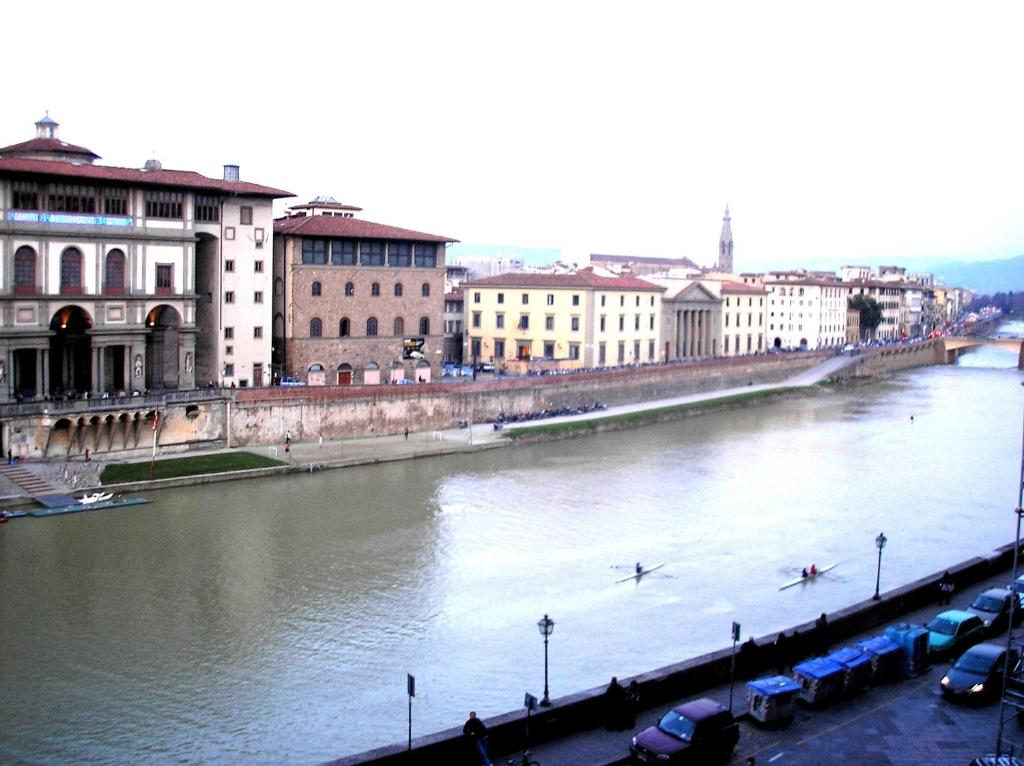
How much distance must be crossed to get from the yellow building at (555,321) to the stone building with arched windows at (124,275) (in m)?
18.3

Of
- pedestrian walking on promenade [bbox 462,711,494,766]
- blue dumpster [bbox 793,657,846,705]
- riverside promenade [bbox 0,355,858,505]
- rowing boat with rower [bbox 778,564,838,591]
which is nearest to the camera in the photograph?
pedestrian walking on promenade [bbox 462,711,494,766]

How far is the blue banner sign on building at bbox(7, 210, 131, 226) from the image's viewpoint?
102 ft

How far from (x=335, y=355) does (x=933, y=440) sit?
24292mm

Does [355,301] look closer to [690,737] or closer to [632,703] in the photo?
[632,703]

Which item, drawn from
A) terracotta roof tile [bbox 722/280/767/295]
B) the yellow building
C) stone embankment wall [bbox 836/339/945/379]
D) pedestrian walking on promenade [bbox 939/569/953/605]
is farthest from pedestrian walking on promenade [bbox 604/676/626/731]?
stone embankment wall [bbox 836/339/945/379]

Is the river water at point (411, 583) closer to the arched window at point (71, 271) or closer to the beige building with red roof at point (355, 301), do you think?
the arched window at point (71, 271)

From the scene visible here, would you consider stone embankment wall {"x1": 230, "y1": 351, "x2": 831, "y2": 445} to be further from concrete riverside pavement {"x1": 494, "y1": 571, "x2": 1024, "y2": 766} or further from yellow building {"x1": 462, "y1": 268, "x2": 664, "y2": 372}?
concrete riverside pavement {"x1": 494, "y1": 571, "x2": 1024, "y2": 766}

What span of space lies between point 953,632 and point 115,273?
26687mm

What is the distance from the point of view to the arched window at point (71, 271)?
106ft

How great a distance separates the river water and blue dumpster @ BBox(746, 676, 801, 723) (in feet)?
13.2

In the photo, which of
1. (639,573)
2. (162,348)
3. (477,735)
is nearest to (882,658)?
(477,735)

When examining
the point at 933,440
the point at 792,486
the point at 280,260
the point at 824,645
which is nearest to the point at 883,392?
the point at 933,440

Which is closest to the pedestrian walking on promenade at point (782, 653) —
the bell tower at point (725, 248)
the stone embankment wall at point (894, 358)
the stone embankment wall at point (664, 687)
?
the stone embankment wall at point (664, 687)

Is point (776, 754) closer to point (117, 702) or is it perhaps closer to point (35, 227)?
point (117, 702)
